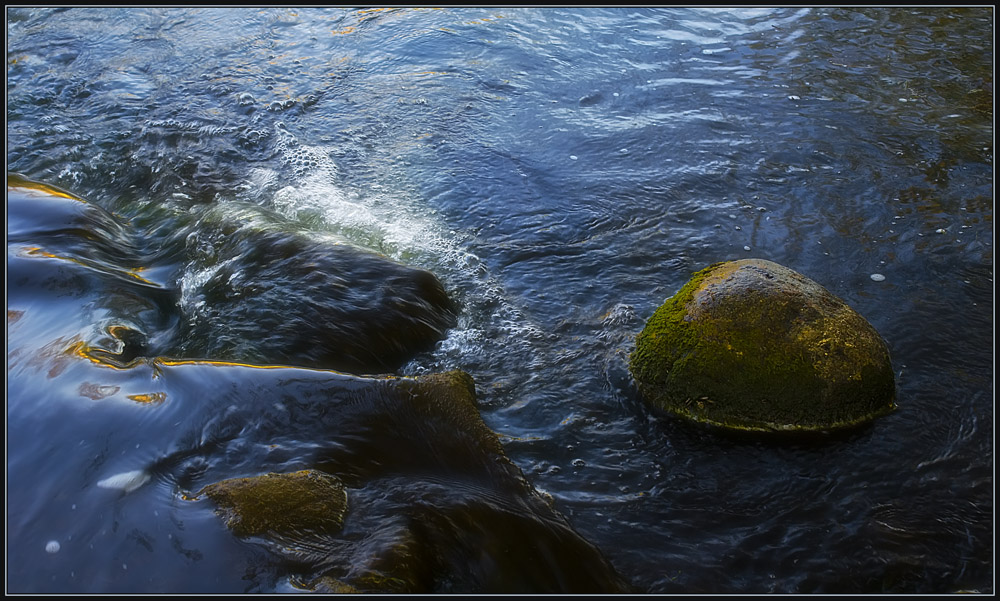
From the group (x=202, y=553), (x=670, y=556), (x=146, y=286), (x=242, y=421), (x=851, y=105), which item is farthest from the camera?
(x=851, y=105)

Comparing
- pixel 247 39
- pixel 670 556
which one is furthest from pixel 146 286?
pixel 247 39

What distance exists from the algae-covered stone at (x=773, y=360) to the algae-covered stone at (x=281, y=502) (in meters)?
2.42

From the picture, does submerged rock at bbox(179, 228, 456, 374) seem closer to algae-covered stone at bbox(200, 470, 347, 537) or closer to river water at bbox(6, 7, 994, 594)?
river water at bbox(6, 7, 994, 594)

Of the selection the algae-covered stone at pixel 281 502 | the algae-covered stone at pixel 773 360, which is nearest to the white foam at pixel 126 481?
the algae-covered stone at pixel 281 502

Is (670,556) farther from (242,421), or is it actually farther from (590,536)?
(242,421)

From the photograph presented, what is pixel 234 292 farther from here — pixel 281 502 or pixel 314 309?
pixel 281 502

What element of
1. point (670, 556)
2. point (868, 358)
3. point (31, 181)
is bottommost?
point (670, 556)

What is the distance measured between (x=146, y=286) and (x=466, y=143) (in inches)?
168

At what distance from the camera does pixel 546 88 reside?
10461 mm

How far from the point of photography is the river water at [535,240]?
4230mm

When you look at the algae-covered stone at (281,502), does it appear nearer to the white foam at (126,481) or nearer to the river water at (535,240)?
the river water at (535,240)

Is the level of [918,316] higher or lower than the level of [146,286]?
lower

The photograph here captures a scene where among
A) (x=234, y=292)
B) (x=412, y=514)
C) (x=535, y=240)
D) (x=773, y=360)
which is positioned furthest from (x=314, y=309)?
(x=773, y=360)

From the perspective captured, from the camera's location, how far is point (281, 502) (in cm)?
397
